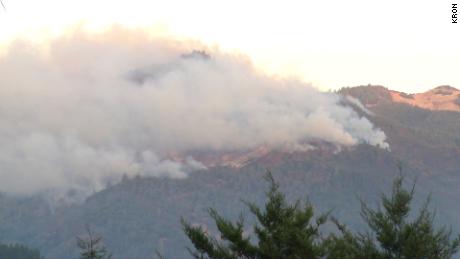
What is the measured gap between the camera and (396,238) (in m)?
30.0

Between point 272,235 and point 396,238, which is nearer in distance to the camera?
point 272,235

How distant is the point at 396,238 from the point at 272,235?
17.6 feet

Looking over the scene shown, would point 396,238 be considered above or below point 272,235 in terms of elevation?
below

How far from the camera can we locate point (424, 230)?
2997 centimetres

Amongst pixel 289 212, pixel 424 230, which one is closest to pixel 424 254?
pixel 424 230

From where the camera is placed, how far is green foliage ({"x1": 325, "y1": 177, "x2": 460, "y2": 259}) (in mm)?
29516

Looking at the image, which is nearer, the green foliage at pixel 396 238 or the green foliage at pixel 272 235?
the green foliage at pixel 272 235

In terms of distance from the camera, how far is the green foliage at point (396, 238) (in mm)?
29516

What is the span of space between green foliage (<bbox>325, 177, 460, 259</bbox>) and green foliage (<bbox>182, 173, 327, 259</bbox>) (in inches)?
48.6

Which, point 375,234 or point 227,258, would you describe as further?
point 375,234

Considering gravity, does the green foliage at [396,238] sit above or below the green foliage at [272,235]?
below

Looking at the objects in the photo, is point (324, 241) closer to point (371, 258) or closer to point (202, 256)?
point (371, 258)

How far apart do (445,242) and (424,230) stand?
1399 mm

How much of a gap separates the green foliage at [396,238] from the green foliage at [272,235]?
123cm
